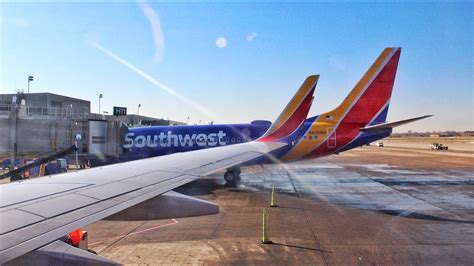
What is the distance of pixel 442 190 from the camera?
2005cm

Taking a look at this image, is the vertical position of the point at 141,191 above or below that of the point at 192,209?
above

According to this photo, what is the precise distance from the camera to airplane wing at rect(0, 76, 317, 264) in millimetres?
2832

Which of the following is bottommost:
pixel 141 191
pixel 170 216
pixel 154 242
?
pixel 154 242

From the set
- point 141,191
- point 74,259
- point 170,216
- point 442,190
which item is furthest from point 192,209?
point 442,190

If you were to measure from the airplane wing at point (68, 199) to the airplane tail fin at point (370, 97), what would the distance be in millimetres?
17788

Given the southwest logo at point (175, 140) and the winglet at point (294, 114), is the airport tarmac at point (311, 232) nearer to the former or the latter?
the winglet at point (294, 114)

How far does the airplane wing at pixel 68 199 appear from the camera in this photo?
9.29ft

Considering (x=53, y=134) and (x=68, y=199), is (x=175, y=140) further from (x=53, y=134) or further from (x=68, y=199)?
(x=68, y=199)

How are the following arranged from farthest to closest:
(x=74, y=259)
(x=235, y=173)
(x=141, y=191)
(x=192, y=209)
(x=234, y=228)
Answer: (x=235, y=173), (x=234, y=228), (x=192, y=209), (x=141, y=191), (x=74, y=259)

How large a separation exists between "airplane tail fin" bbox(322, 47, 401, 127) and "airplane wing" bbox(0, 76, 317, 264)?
17788 mm

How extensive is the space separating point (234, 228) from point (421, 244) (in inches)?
223

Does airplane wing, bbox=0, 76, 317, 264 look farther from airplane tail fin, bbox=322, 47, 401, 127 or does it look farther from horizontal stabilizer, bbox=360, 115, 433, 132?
airplane tail fin, bbox=322, 47, 401, 127

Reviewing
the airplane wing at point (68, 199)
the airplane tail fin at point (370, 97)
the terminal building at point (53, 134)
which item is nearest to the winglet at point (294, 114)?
the airplane tail fin at point (370, 97)

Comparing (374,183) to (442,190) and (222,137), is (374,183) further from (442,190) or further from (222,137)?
(222,137)
